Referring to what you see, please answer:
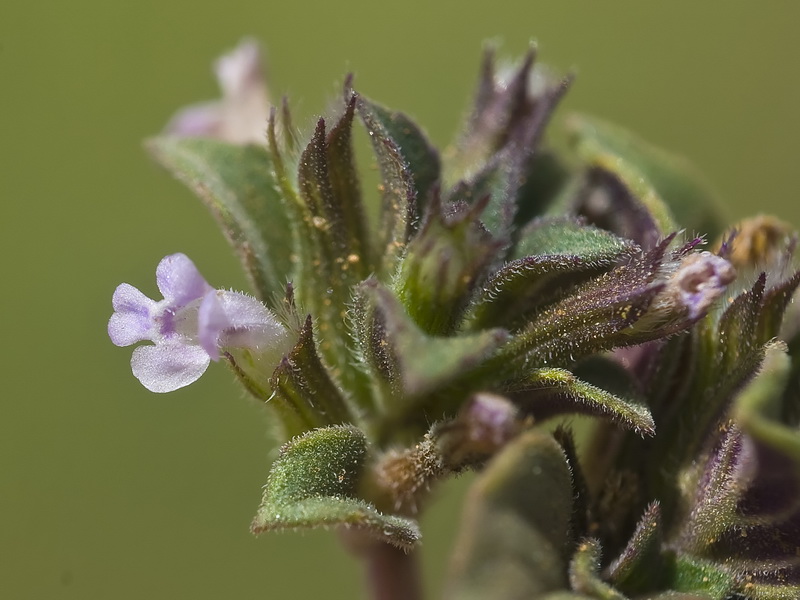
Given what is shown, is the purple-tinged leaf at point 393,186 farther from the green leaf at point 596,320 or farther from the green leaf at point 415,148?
the green leaf at point 596,320

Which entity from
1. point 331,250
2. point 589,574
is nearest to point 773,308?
point 589,574

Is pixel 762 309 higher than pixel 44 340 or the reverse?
the reverse

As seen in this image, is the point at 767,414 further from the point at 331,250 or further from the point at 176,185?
the point at 176,185

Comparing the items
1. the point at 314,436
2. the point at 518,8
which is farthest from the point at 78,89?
the point at 314,436

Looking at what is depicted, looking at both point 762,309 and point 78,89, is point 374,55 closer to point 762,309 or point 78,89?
point 78,89

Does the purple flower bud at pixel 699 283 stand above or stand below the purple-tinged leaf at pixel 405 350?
below

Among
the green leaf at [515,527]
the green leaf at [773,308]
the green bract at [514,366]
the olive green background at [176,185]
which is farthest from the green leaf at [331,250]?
the olive green background at [176,185]
